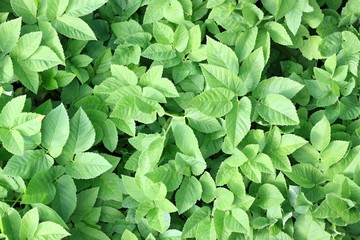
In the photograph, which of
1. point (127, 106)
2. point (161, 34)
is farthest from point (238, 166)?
point (161, 34)

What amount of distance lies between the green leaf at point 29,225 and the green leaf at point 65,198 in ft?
0.31

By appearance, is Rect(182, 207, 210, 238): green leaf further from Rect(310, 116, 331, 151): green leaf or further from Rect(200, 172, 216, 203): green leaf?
Rect(310, 116, 331, 151): green leaf

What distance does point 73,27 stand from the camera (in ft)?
5.22

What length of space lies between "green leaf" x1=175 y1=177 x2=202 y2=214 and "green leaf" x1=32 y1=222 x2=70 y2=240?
1.10 feet

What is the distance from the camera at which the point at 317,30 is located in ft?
5.71

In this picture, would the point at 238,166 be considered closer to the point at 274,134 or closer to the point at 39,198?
the point at 274,134

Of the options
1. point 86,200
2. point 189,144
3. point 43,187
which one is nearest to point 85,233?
point 86,200

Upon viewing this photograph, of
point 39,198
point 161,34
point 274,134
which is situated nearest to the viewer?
point 39,198

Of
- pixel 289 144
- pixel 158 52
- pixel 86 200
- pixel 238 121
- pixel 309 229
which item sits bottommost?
pixel 309 229

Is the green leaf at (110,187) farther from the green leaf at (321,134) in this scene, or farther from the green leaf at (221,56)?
the green leaf at (321,134)

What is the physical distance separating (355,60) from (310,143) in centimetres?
32

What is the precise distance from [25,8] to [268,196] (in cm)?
96

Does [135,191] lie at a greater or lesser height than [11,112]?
lesser

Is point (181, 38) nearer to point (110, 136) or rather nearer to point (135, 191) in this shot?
point (110, 136)
